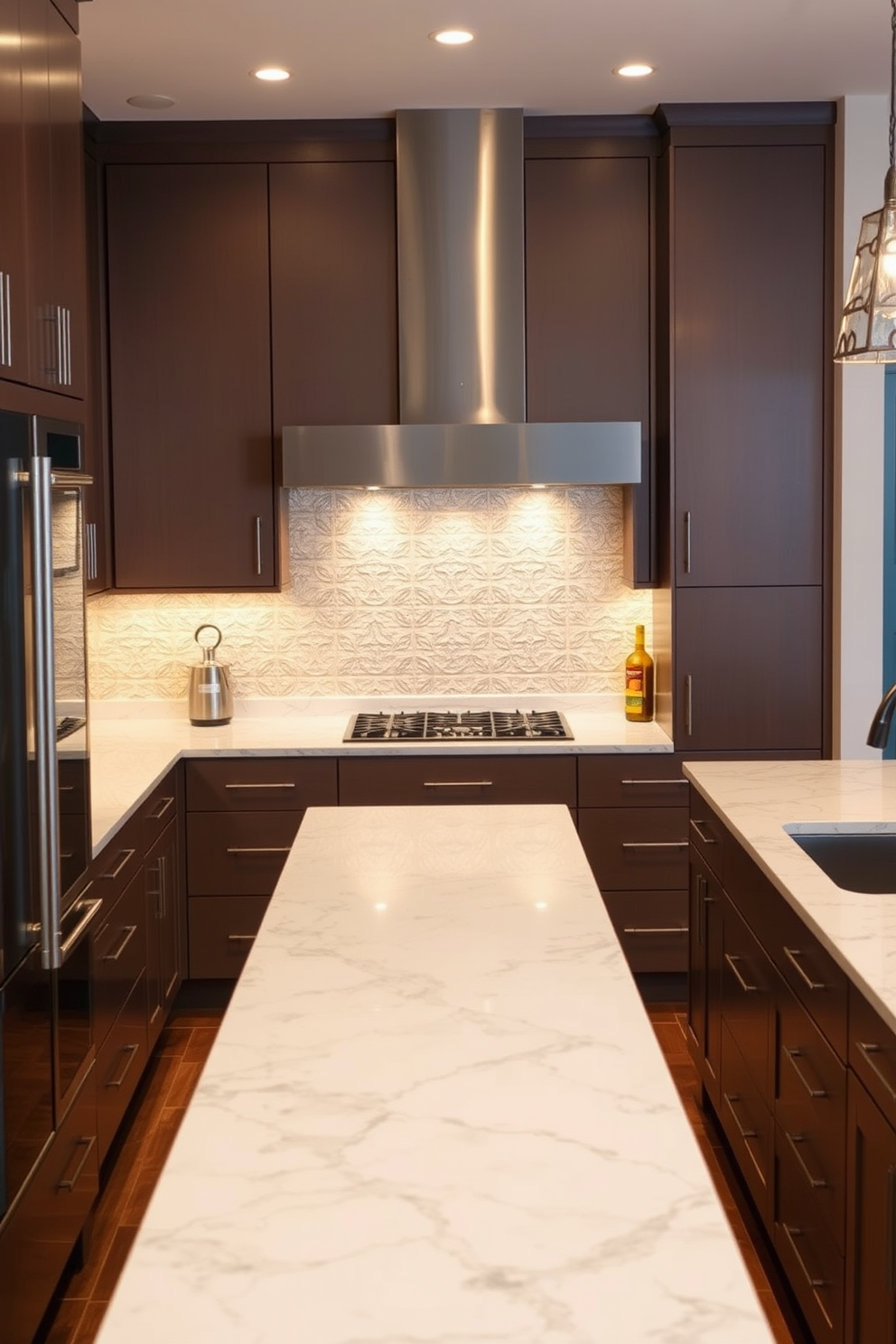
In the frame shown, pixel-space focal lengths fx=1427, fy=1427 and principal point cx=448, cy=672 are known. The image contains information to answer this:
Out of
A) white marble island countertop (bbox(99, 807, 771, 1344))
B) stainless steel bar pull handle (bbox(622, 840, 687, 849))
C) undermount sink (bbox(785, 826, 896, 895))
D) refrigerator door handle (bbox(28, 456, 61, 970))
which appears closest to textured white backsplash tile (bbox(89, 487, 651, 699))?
stainless steel bar pull handle (bbox(622, 840, 687, 849))

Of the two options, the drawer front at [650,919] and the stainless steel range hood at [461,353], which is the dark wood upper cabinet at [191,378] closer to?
the stainless steel range hood at [461,353]

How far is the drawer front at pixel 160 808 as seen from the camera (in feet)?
12.6

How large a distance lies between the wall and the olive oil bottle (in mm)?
624

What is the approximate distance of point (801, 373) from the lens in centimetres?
441

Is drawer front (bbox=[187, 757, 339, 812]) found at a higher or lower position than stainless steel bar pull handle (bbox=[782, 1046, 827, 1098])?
higher

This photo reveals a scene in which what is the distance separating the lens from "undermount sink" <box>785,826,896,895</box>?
293 cm

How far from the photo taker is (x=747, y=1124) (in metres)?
2.99

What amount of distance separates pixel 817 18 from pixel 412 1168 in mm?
3207

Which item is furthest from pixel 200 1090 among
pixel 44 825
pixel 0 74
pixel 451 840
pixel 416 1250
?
pixel 0 74

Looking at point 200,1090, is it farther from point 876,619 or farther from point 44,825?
point 876,619

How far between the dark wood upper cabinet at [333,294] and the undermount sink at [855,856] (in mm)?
2199

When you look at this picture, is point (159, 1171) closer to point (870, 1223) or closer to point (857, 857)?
point (857, 857)

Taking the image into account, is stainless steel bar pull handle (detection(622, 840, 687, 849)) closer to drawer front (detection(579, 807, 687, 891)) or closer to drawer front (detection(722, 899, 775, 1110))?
drawer front (detection(579, 807, 687, 891))

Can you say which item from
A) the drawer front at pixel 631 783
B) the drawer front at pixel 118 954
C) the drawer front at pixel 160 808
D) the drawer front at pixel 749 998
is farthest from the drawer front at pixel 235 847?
the drawer front at pixel 749 998
